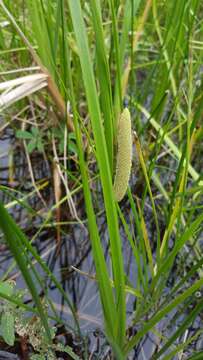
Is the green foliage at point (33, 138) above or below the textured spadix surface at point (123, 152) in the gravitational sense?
below

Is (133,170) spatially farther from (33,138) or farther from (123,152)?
(123,152)

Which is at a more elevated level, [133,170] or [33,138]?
Result: [33,138]

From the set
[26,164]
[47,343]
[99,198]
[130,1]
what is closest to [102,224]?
[99,198]

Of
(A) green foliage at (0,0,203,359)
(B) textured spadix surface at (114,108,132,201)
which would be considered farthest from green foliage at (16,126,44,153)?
(B) textured spadix surface at (114,108,132,201)

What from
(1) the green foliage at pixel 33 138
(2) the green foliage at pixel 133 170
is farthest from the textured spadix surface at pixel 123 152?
(1) the green foliage at pixel 33 138

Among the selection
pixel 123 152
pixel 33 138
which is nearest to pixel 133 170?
pixel 33 138

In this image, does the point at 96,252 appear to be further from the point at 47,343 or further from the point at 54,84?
the point at 54,84

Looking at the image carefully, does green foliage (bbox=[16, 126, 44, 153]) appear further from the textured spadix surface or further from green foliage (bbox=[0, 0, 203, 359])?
the textured spadix surface

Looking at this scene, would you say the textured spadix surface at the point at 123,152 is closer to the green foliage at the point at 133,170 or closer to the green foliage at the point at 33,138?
the green foliage at the point at 133,170
